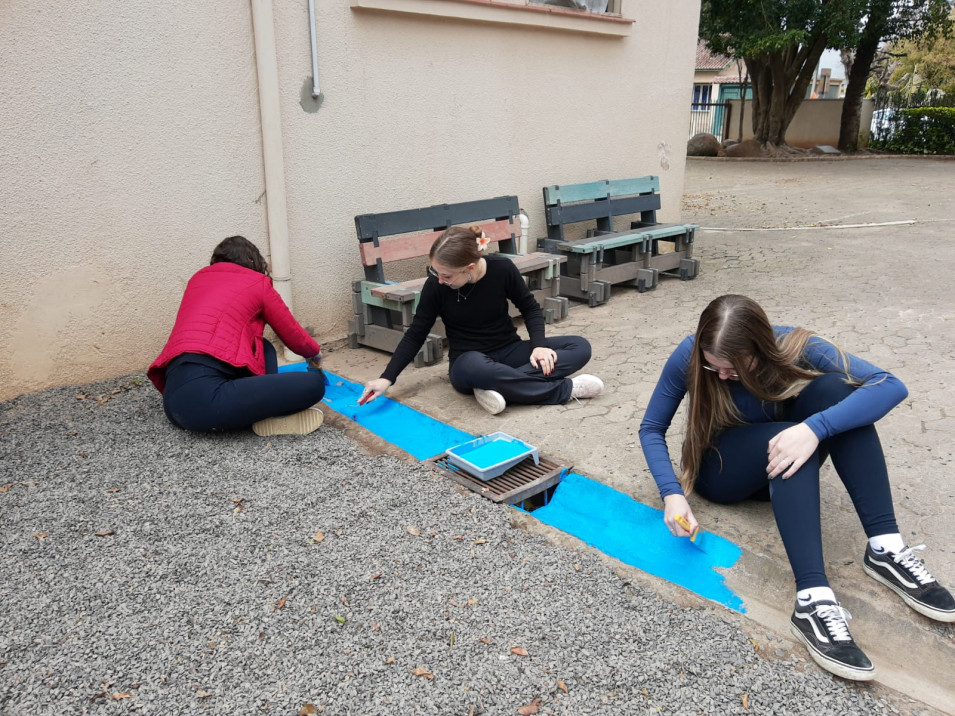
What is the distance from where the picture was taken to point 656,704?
2.05 metres

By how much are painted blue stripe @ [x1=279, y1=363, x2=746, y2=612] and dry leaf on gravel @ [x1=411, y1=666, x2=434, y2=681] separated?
0.90 m

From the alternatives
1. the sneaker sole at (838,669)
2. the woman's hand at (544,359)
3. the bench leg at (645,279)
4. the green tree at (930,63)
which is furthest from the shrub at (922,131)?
the sneaker sole at (838,669)

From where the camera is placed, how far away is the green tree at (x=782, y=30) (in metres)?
16.2

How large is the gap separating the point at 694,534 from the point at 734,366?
0.61 meters

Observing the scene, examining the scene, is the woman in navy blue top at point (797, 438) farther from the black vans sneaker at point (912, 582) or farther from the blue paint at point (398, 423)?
the blue paint at point (398, 423)

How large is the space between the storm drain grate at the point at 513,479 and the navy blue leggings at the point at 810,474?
0.76 meters

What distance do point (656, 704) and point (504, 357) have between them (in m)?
2.42

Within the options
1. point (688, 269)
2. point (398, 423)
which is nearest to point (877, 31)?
point (688, 269)

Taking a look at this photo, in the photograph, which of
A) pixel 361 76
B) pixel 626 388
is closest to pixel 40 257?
pixel 361 76

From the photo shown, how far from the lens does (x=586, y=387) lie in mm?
4207

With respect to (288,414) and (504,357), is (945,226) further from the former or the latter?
(288,414)

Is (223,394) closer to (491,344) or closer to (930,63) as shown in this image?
(491,344)

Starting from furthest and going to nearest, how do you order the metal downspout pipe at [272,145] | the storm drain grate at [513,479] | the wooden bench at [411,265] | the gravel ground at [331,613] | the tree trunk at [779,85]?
the tree trunk at [779,85], the wooden bench at [411,265], the metal downspout pipe at [272,145], the storm drain grate at [513,479], the gravel ground at [331,613]

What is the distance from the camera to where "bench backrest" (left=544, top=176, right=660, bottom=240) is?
21.4 feet
